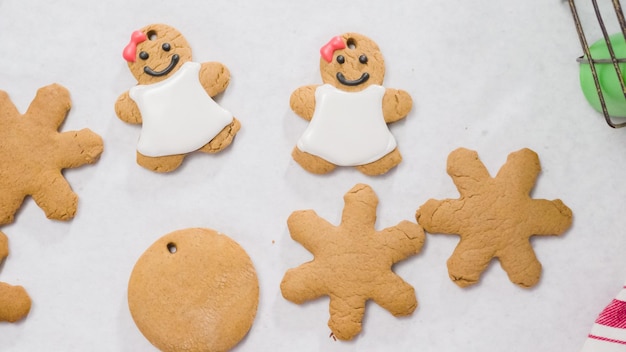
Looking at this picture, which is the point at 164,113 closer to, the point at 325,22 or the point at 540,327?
the point at 325,22

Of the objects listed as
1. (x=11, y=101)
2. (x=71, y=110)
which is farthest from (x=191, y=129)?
(x=11, y=101)

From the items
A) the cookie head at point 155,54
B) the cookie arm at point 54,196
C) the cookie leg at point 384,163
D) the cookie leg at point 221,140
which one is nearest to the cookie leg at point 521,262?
the cookie leg at point 384,163

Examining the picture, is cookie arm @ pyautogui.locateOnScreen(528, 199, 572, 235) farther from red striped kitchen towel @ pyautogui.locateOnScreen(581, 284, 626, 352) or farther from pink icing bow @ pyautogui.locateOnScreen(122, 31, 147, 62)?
pink icing bow @ pyautogui.locateOnScreen(122, 31, 147, 62)

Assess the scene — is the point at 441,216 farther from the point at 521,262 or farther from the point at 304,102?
the point at 304,102

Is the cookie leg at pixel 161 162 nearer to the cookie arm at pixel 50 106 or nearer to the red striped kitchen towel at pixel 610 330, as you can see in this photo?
the cookie arm at pixel 50 106

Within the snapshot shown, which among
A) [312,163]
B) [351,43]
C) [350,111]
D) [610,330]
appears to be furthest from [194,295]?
[610,330]

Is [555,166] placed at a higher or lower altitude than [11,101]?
lower

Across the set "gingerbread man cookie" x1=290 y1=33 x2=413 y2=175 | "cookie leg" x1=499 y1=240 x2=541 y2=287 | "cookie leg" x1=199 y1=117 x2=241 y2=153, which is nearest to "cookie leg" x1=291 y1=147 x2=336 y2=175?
"gingerbread man cookie" x1=290 y1=33 x2=413 y2=175
